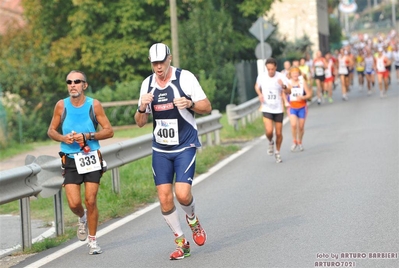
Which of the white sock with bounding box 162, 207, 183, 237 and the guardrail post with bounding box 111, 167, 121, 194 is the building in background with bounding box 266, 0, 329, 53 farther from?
the white sock with bounding box 162, 207, 183, 237

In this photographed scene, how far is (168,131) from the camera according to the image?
881 cm

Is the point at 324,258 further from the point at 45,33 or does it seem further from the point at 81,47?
the point at 45,33

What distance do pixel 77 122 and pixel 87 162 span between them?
1.26 feet

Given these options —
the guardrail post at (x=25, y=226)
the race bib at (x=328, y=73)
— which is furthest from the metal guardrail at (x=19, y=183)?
the race bib at (x=328, y=73)

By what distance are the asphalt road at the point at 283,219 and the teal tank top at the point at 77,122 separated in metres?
0.99

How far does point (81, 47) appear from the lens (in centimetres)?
4188

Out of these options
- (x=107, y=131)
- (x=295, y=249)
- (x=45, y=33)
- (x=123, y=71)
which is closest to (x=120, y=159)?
(x=107, y=131)

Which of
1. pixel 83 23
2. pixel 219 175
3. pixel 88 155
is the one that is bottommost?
pixel 219 175

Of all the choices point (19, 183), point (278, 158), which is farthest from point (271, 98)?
point (19, 183)

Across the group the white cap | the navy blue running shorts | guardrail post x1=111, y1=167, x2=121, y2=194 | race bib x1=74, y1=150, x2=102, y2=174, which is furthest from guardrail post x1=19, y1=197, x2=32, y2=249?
guardrail post x1=111, y1=167, x2=121, y2=194

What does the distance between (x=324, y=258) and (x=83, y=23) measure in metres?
34.5

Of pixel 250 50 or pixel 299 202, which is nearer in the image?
pixel 299 202

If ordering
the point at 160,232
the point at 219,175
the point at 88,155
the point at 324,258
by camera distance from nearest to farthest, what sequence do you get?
the point at 324,258 < the point at 88,155 < the point at 160,232 < the point at 219,175

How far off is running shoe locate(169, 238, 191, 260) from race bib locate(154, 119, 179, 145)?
2.81ft
